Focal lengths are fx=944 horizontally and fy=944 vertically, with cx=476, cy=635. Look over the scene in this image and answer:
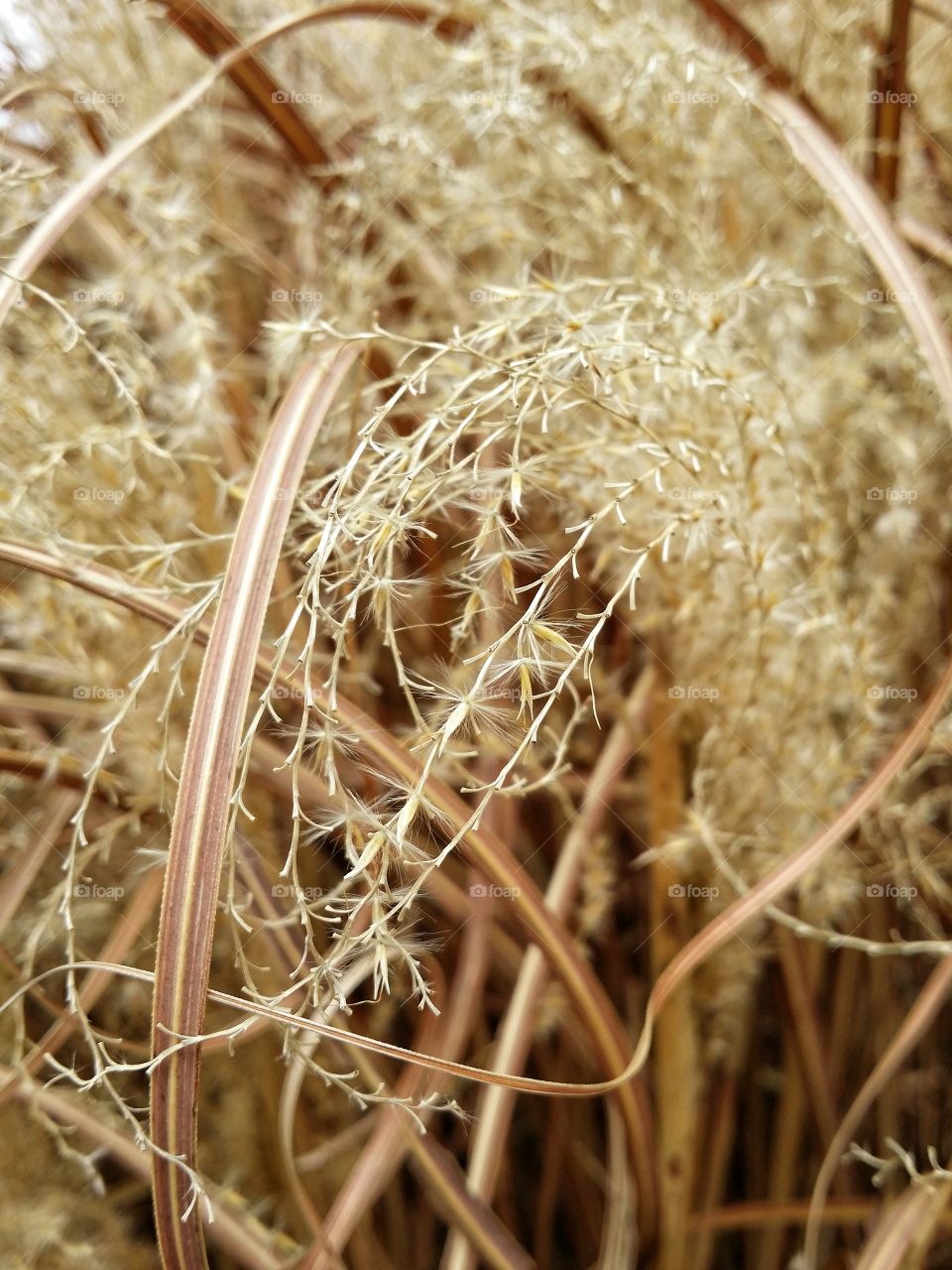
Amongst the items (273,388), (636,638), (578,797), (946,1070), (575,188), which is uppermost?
(575,188)

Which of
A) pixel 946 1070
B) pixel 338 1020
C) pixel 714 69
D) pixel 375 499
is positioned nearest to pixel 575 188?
pixel 714 69

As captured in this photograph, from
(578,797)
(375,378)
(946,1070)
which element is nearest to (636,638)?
(578,797)

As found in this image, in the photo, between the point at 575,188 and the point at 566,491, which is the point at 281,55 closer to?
the point at 575,188

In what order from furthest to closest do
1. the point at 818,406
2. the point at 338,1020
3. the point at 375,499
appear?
1. the point at 818,406
2. the point at 338,1020
3. the point at 375,499

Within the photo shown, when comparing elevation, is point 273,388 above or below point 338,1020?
above

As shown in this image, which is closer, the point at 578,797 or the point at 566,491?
the point at 566,491

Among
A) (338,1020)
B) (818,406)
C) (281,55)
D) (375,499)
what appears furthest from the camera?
(281,55)

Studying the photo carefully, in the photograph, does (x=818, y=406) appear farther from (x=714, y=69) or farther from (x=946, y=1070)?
(x=946, y=1070)
